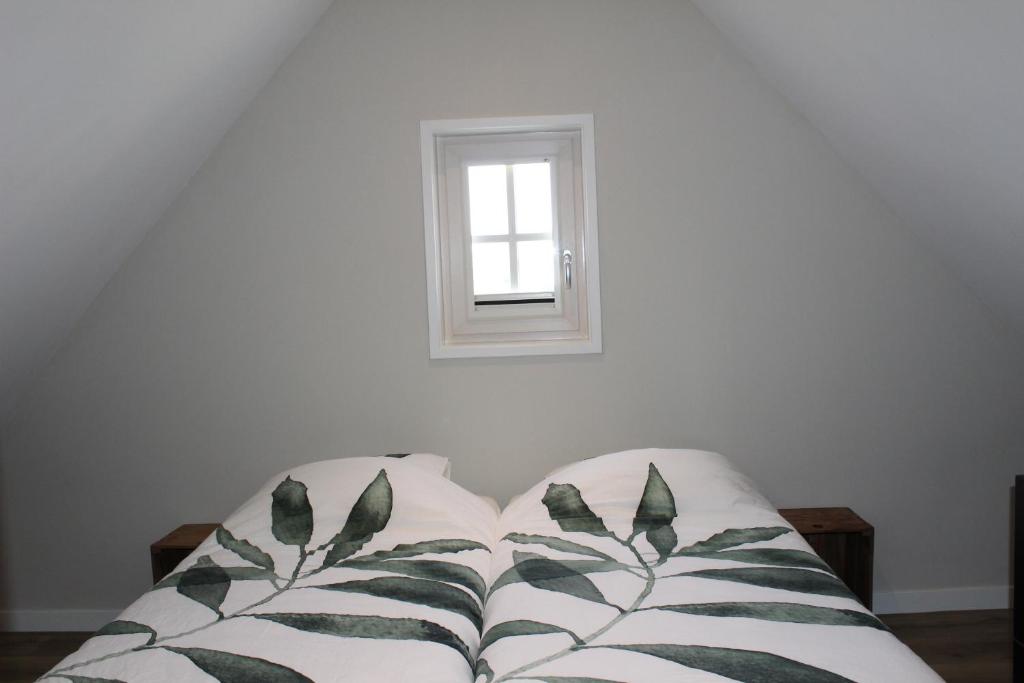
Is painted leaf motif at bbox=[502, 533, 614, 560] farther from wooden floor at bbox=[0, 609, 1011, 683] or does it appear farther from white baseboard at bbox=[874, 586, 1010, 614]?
white baseboard at bbox=[874, 586, 1010, 614]

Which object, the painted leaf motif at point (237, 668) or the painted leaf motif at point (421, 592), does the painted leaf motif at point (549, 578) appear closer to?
the painted leaf motif at point (421, 592)

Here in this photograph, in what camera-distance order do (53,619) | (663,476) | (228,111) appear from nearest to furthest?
(663,476)
(228,111)
(53,619)

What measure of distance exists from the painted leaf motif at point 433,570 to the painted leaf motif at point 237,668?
1.52ft

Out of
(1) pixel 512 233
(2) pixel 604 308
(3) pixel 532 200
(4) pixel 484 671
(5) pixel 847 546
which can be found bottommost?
(5) pixel 847 546

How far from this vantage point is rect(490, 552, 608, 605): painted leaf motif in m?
1.81

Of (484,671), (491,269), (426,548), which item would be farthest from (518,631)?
(491,269)

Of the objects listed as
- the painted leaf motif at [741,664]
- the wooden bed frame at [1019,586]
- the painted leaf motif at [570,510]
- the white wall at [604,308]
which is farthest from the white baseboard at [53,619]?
the wooden bed frame at [1019,586]

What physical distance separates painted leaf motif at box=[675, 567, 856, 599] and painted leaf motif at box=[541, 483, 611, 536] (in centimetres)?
35

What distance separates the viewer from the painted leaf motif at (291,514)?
2199mm

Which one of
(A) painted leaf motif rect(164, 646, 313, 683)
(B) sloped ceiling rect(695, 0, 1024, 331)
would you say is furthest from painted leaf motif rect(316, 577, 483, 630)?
(B) sloped ceiling rect(695, 0, 1024, 331)

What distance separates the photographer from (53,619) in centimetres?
297

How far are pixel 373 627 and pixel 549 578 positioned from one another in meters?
0.43

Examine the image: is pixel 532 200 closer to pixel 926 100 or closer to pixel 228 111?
pixel 228 111

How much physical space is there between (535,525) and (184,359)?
1421mm
